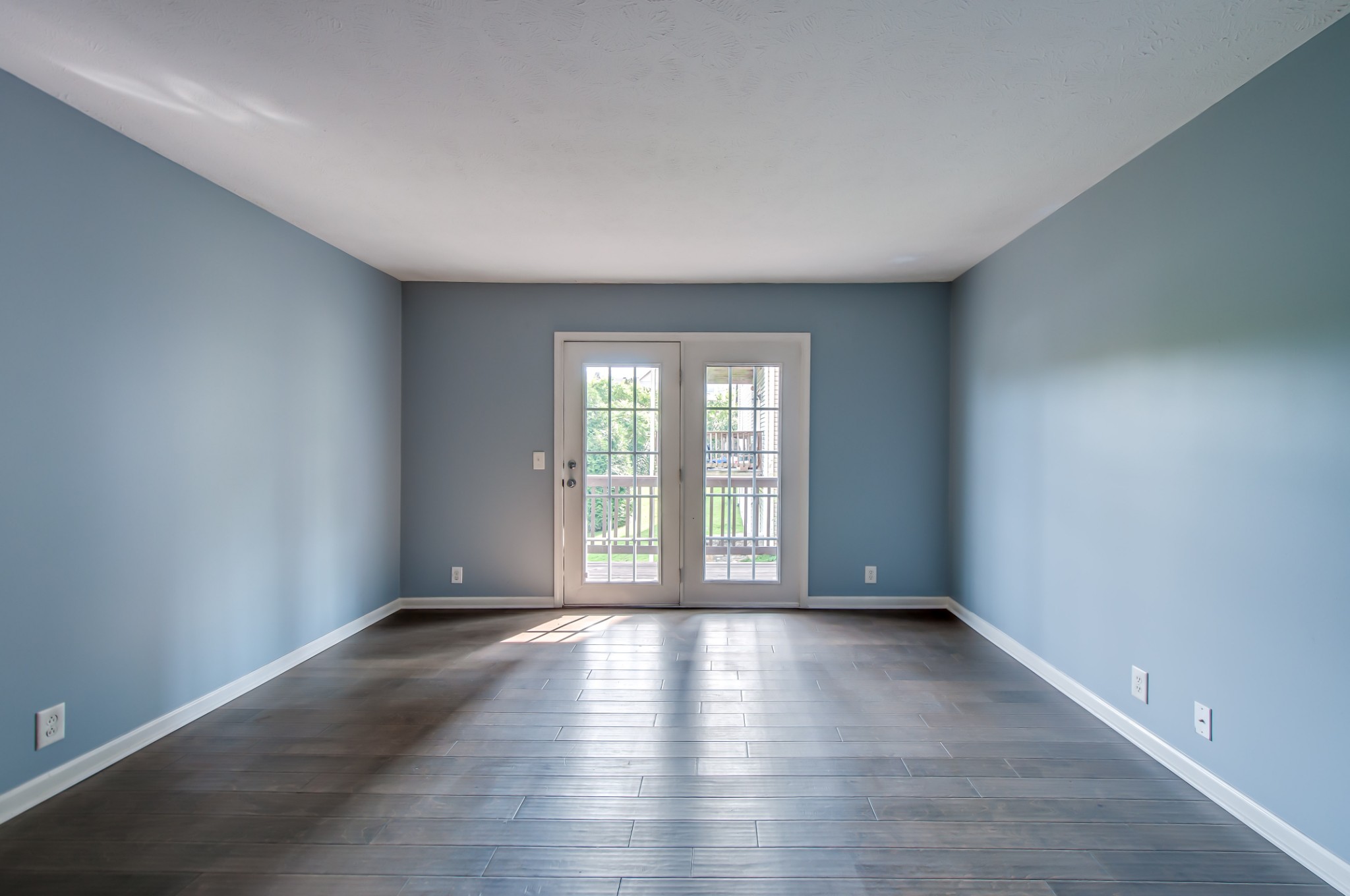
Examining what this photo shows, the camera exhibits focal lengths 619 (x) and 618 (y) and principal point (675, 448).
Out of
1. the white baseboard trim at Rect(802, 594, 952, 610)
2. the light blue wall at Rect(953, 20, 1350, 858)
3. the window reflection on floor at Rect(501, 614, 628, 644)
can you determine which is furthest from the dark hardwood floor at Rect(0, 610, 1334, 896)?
the white baseboard trim at Rect(802, 594, 952, 610)

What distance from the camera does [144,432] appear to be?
2.50 metres

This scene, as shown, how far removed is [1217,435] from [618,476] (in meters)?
3.41

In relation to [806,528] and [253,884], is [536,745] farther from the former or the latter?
[806,528]

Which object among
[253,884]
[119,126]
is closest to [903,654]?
[253,884]

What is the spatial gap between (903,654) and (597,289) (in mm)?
3214

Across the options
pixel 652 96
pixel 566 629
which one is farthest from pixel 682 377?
pixel 652 96

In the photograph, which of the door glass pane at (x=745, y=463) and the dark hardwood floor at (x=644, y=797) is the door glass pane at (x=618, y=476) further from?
the dark hardwood floor at (x=644, y=797)

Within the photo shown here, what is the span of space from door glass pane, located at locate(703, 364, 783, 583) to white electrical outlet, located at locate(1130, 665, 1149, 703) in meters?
2.35

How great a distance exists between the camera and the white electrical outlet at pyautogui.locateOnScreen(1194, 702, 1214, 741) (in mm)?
2189

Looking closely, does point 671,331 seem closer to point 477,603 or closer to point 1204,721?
point 477,603

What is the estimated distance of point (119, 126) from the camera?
2.31 m

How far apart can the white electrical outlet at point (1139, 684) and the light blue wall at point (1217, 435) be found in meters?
0.04

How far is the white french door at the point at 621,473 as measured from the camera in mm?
4617

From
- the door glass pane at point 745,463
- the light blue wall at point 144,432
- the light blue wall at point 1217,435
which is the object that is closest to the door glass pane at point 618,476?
the door glass pane at point 745,463
